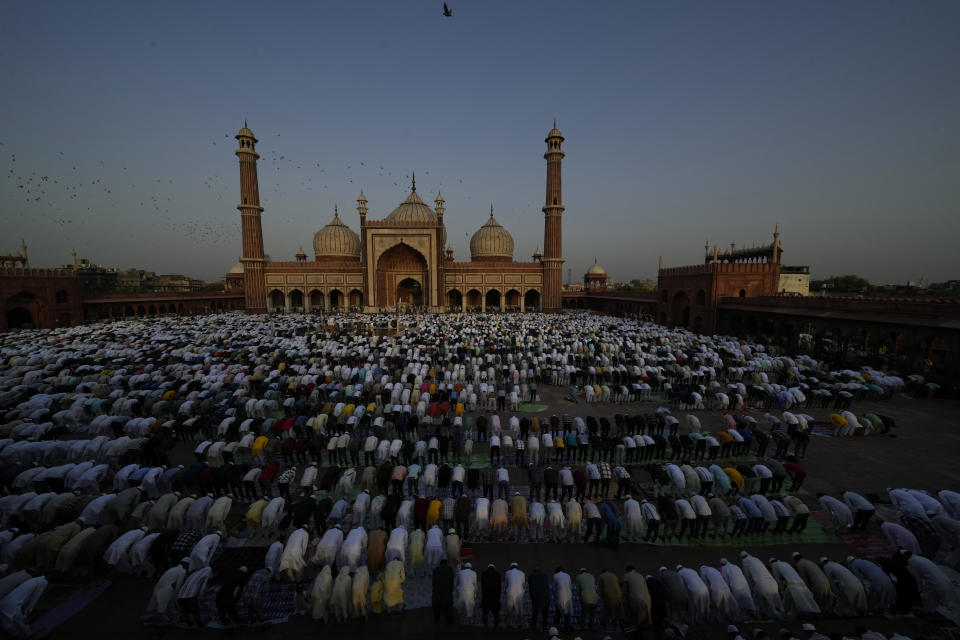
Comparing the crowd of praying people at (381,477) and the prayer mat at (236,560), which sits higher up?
the crowd of praying people at (381,477)

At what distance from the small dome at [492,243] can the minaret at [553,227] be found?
23.0 ft

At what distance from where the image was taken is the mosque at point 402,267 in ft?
139

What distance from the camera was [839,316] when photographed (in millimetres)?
19766

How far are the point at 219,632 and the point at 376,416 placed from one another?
5.55 metres

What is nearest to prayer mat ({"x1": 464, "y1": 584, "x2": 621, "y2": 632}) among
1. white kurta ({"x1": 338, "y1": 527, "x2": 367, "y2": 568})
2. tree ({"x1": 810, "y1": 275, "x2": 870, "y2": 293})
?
white kurta ({"x1": 338, "y1": 527, "x2": 367, "y2": 568})

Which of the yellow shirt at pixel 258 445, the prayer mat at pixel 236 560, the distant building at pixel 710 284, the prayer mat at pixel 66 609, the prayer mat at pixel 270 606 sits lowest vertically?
the prayer mat at pixel 270 606

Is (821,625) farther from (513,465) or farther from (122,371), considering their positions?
(122,371)

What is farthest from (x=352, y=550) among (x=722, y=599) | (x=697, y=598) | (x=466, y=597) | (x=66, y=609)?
(x=722, y=599)

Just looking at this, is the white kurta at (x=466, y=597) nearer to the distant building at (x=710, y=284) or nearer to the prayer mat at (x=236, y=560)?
the prayer mat at (x=236, y=560)

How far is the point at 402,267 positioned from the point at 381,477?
4138 cm


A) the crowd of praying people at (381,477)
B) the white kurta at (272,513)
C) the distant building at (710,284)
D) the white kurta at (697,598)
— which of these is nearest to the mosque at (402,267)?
the distant building at (710,284)

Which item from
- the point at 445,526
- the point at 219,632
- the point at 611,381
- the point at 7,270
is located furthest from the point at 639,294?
the point at 7,270

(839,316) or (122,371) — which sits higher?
(839,316)

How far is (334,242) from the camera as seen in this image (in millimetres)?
48938
